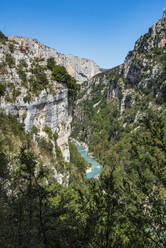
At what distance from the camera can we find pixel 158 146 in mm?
5945

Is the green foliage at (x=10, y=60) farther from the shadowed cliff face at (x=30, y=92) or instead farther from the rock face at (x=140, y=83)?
the rock face at (x=140, y=83)

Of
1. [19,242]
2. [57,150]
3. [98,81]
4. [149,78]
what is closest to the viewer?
[19,242]

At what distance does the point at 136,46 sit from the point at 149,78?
2982cm

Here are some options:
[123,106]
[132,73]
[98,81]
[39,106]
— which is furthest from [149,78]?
[98,81]

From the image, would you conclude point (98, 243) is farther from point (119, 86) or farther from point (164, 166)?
point (119, 86)

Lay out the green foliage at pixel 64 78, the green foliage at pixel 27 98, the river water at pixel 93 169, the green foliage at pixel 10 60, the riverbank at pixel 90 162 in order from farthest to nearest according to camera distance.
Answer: the riverbank at pixel 90 162 → the river water at pixel 93 169 → the green foliage at pixel 64 78 → the green foliage at pixel 10 60 → the green foliage at pixel 27 98

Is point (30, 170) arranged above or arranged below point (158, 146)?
below

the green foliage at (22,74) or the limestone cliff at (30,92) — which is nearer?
the limestone cliff at (30,92)

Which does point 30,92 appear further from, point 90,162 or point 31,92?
point 90,162

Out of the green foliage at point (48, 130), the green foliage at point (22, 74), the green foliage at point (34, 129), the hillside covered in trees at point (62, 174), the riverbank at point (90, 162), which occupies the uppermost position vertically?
the green foliage at point (22, 74)

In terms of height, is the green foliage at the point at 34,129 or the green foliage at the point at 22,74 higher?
the green foliage at the point at 22,74

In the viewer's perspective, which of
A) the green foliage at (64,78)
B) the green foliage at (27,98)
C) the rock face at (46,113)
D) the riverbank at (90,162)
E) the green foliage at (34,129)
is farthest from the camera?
the riverbank at (90,162)

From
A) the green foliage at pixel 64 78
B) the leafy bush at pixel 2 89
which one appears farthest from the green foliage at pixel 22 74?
the green foliage at pixel 64 78

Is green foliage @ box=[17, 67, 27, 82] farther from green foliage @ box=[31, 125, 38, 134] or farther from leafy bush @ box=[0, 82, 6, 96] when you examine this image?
green foliage @ box=[31, 125, 38, 134]
